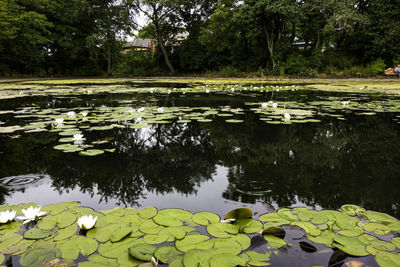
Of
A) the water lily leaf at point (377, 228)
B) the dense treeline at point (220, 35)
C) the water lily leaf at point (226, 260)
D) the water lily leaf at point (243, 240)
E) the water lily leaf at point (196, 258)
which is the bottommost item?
the water lily leaf at point (243, 240)

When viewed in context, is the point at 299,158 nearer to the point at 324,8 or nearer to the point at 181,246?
the point at 181,246

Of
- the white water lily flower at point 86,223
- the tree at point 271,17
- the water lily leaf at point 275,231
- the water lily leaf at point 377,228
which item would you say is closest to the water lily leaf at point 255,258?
the water lily leaf at point 275,231

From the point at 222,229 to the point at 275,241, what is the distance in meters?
0.22

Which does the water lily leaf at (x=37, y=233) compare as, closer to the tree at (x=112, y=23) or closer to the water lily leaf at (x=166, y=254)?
the water lily leaf at (x=166, y=254)

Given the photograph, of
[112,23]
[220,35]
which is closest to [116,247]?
[220,35]

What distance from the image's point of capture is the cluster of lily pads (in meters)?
0.87

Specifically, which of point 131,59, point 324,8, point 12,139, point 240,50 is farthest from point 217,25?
point 12,139

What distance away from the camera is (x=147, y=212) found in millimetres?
1171

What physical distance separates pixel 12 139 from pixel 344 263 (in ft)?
9.23

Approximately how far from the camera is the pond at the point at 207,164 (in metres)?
1.31

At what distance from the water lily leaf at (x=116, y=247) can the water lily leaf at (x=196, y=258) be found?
0.21 meters

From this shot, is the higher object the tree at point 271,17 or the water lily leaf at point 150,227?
the tree at point 271,17

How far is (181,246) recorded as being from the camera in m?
0.93

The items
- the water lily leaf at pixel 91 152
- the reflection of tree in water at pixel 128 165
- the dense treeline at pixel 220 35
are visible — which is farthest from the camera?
the dense treeline at pixel 220 35
